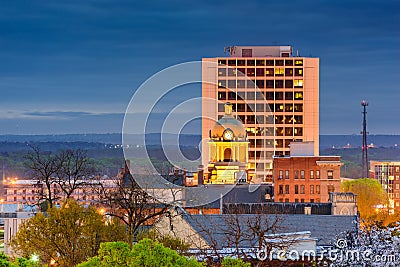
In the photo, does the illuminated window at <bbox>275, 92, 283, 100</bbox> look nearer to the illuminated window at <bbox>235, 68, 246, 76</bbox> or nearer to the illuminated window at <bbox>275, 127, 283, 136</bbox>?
the illuminated window at <bbox>275, 127, 283, 136</bbox>

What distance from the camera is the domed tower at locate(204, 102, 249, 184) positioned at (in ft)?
427

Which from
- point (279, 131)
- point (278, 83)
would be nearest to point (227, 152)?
point (279, 131)

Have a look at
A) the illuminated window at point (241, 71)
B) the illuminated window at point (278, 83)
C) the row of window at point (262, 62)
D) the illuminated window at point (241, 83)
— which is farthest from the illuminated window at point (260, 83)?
the illuminated window at point (241, 71)

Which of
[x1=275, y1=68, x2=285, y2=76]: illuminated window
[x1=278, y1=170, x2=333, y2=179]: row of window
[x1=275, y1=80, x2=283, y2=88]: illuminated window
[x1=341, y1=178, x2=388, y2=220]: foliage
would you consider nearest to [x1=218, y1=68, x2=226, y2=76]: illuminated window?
[x1=275, y1=68, x2=285, y2=76]: illuminated window

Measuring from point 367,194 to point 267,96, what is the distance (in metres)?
38.0

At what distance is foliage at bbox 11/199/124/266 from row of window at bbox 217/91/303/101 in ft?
399

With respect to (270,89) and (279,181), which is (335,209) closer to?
(279,181)

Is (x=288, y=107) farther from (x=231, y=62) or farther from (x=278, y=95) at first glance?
(x=231, y=62)

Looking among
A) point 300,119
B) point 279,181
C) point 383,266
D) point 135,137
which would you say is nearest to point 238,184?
point 279,181

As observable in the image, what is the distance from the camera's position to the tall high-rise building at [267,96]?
167750mm

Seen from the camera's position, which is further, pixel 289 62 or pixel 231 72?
pixel 231 72

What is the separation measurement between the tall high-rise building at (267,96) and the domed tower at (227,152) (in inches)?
1075

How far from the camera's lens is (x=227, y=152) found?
137500 mm

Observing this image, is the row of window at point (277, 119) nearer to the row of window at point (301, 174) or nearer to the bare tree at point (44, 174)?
the row of window at point (301, 174)
